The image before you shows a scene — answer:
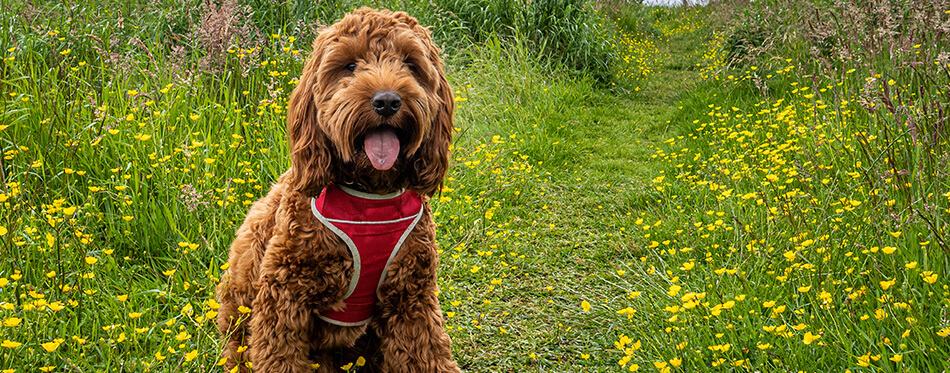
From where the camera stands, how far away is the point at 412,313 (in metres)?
2.62

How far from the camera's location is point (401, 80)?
2268 millimetres

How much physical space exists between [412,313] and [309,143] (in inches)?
30.5

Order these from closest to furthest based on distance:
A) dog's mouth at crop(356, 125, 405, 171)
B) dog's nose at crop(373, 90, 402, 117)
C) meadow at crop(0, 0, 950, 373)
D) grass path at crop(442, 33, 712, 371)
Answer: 1. dog's nose at crop(373, 90, 402, 117)
2. dog's mouth at crop(356, 125, 405, 171)
3. meadow at crop(0, 0, 950, 373)
4. grass path at crop(442, 33, 712, 371)

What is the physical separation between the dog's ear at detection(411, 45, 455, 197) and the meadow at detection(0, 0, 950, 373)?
2.90 ft

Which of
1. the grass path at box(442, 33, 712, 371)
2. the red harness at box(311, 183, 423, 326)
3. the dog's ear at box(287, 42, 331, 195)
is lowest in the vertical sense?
the grass path at box(442, 33, 712, 371)

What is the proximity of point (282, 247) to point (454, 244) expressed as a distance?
188 centimetres

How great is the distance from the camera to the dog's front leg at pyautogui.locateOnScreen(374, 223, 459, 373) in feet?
8.31

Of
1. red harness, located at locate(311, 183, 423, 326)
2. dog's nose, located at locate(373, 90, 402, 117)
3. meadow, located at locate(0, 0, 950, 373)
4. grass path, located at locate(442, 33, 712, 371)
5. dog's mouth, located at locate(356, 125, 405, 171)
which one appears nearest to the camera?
dog's nose, located at locate(373, 90, 402, 117)

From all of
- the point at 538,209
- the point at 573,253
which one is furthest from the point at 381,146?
the point at 538,209

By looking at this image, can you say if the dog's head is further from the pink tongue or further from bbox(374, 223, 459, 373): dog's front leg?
bbox(374, 223, 459, 373): dog's front leg

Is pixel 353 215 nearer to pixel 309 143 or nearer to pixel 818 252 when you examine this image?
pixel 309 143

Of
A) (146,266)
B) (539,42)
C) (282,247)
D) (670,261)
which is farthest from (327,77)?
(539,42)

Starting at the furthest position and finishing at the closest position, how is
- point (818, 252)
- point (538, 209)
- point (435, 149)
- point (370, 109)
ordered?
point (538, 209) < point (818, 252) < point (435, 149) < point (370, 109)

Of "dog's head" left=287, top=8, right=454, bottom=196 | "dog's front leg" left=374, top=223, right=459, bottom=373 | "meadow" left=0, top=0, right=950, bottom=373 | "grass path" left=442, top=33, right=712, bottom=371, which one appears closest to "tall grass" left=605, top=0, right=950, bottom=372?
"meadow" left=0, top=0, right=950, bottom=373
